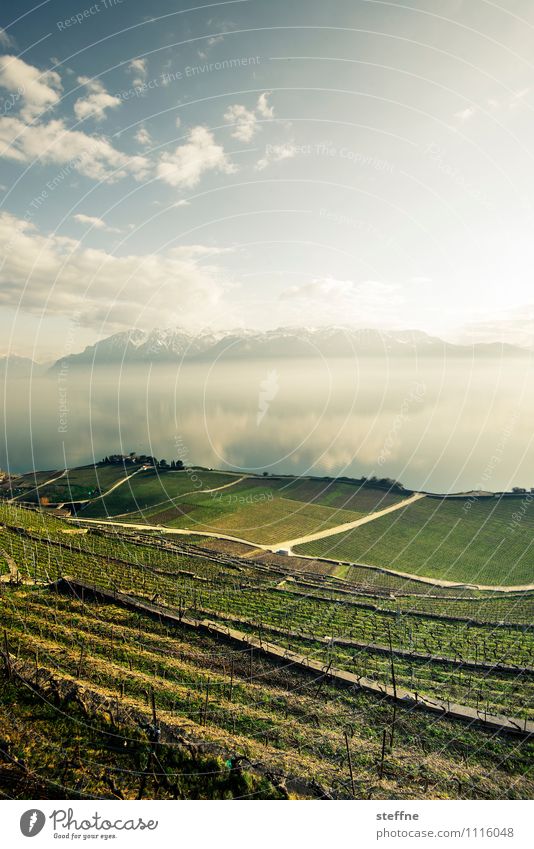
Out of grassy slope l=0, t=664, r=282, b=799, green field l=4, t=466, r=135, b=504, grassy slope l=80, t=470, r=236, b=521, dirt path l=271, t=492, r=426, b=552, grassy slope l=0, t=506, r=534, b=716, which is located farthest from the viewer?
green field l=4, t=466, r=135, b=504

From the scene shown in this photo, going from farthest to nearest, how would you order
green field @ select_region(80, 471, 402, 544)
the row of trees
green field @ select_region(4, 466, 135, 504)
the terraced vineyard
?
the row of trees, green field @ select_region(4, 466, 135, 504), green field @ select_region(80, 471, 402, 544), the terraced vineyard

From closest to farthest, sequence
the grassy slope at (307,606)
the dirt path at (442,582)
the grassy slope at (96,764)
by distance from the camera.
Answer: the grassy slope at (96,764)
the grassy slope at (307,606)
the dirt path at (442,582)

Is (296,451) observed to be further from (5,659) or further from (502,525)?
(5,659)

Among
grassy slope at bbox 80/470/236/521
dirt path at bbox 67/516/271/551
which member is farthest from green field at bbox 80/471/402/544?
dirt path at bbox 67/516/271/551

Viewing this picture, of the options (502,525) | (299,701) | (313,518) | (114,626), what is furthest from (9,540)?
(502,525)

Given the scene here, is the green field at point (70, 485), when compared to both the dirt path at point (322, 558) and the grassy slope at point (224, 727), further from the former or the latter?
the grassy slope at point (224, 727)

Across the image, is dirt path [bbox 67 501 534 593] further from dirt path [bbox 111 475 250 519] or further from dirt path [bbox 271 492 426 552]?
dirt path [bbox 111 475 250 519]

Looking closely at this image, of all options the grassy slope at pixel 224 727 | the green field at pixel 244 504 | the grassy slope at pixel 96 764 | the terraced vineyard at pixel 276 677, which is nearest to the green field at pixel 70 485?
the green field at pixel 244 504

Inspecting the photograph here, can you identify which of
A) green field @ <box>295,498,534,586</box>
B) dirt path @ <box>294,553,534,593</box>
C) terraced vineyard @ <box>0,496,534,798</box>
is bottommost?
dirt path @ <box>294,553,534,593</box>
